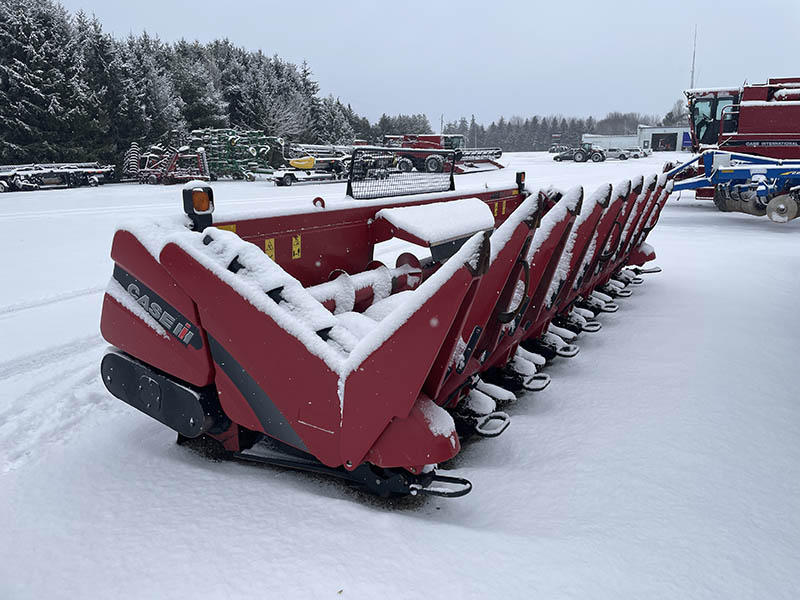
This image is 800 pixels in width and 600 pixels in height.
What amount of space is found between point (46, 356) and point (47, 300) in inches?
64.4

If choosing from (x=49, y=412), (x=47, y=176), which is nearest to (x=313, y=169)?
(x=47, y=176)

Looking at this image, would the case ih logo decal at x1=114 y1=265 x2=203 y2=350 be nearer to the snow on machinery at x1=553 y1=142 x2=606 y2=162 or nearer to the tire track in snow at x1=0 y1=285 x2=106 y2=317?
the tire track in snow at x1=0 y1=285 x2=106 y2=317

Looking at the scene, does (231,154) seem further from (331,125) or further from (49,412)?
(49,412)

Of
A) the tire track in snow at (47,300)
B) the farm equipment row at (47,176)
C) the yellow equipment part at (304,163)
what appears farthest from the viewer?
the yellow equipment part at (304,163)

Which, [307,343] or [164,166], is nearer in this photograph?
[307,343]

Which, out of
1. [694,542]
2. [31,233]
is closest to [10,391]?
[694,542]

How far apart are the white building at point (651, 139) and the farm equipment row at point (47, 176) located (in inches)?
1817

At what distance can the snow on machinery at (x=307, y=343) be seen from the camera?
189 cm

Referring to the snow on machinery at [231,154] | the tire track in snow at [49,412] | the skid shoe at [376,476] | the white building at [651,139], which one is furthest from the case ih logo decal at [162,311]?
the white building at [651,139]

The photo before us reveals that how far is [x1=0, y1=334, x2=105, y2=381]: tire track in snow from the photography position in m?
3.54

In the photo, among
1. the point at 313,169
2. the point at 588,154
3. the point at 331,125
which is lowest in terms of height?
the point at 313,169

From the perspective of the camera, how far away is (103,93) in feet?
80.1

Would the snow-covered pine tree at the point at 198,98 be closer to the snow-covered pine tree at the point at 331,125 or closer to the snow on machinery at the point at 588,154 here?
the snow-covered pine tree at the point at 331,125

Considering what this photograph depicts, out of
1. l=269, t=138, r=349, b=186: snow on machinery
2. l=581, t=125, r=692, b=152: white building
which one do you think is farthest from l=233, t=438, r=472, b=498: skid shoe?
l=581, t=125, r=692, b=152: white building
